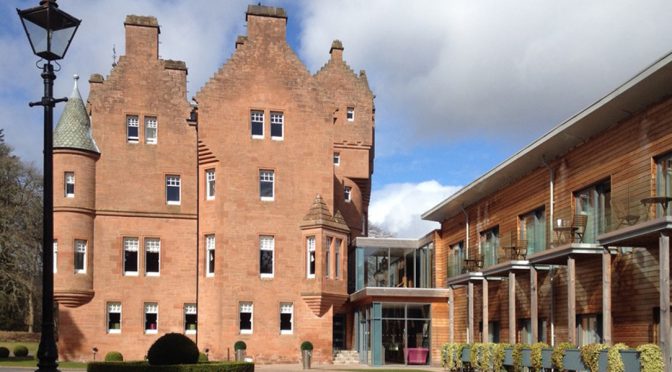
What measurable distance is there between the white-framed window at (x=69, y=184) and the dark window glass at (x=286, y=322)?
11536mm

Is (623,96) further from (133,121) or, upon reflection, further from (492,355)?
(133,121)

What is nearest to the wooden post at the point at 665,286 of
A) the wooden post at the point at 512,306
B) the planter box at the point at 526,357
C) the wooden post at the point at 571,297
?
the wooden post at the point at 571,297

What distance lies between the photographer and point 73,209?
41.2 metres

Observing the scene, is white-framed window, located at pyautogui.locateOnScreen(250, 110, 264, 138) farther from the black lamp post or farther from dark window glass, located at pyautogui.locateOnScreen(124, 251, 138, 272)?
the black lamp post

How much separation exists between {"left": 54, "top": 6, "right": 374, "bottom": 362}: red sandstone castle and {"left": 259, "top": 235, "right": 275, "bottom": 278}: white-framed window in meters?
0.05

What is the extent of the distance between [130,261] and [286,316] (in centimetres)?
822

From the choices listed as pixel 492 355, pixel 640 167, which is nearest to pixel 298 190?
pixel 492 355

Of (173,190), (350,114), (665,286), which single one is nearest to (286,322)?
(173,190)

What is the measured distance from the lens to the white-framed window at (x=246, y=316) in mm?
40312

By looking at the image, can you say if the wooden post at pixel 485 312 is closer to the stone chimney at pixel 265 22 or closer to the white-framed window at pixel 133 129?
the stone chimney at pixel 265 22

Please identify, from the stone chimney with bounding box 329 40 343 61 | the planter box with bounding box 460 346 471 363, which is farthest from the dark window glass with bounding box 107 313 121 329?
the stone chimney with bounding box 329 40 343 61

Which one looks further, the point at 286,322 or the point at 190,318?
the point at 190,318

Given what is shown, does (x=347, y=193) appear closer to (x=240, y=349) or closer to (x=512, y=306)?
(x=240, y=349)

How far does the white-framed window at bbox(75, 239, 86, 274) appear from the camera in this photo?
41125mm
